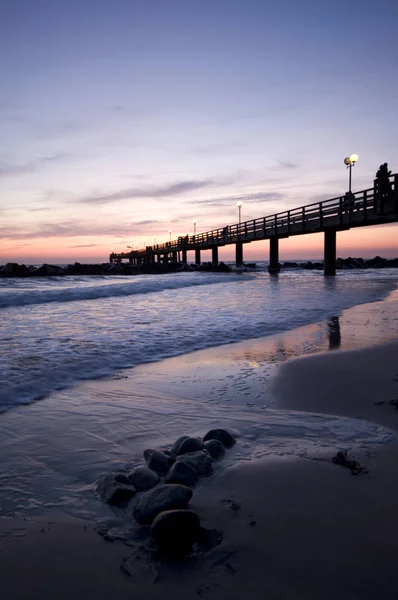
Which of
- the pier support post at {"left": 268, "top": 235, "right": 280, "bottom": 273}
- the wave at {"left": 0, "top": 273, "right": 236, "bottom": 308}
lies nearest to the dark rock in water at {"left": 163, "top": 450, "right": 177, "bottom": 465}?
the wave at {"left": 0, "top": 273, "right": 236, "bottom": 308}

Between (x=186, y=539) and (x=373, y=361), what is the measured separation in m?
3.93

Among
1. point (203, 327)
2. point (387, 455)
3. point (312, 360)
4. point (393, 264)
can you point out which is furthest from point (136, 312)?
point (393, 264)

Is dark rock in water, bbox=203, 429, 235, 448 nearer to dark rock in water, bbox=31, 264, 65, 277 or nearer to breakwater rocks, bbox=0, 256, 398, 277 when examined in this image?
breakwater rocks, bbox=0, 256, 398, 277

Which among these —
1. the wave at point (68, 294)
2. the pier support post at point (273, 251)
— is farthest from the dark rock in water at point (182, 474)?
the pier support post at point (273, 251)

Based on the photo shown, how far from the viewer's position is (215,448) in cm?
254

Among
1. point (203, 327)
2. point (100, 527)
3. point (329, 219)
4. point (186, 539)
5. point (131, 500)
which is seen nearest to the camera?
point (186, 539)

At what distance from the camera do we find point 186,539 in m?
1.70

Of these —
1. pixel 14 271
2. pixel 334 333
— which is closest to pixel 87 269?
pixel 14 271

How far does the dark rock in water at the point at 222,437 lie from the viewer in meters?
2.67

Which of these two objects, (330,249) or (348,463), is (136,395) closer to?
(348,463)

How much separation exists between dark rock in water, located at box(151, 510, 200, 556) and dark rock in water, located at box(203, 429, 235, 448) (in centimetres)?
94

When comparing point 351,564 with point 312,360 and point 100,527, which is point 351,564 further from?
point 312,360

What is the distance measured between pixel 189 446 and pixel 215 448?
0.17 metres

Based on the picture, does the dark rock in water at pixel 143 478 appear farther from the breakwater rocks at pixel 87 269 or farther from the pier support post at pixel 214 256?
the pier support post at pixel 214 256
